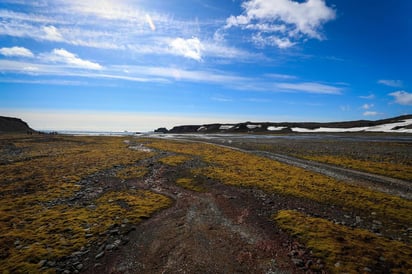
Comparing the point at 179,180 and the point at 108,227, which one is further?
the point at 179,180

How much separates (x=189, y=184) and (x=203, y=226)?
10.0m

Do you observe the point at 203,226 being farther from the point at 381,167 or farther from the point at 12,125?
the point at 12,125

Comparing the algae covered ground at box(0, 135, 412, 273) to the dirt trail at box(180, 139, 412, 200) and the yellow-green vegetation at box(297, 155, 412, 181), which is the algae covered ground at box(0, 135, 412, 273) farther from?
the dirt trail at box(180, 139, 412, 200)

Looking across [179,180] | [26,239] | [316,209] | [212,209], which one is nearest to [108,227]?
[26,239]

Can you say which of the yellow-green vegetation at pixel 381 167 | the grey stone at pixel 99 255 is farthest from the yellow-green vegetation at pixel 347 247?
the yellow-green vegetation at pixel 381 167

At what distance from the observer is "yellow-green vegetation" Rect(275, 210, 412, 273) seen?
9.51m

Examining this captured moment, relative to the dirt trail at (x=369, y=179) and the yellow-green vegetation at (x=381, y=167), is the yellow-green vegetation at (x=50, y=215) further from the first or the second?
the yellow-green vegetation at (x=381, y=167)

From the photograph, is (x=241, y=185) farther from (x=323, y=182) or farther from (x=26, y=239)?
(x=26, y=239)

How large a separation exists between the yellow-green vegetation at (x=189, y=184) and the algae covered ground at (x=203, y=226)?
101 mm

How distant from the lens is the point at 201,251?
427 inches

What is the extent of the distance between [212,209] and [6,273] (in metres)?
11.4

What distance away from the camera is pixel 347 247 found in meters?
10.8

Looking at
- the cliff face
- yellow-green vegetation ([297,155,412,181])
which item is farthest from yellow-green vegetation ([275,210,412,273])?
the cliff face

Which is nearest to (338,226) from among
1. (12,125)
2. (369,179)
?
(369,179)
